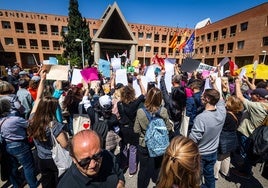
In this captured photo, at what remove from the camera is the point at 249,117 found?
2.98 meters

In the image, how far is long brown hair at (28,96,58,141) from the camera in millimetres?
2035

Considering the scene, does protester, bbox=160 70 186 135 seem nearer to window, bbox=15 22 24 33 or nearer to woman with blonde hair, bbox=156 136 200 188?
woman with blonde hair, bbox=156 136 200 188

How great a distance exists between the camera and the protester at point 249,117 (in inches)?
107

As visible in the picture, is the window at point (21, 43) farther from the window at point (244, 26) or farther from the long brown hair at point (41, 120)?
the window at point (244, 26)

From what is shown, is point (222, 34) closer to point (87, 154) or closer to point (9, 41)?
point (87, 154)

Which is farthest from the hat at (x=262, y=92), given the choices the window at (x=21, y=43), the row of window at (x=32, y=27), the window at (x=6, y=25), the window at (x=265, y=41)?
the window at (x=6, y=25)

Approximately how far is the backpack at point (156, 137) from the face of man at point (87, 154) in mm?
1306

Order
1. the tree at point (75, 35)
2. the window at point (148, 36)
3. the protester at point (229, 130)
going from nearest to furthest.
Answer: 1. the protester at point (229, 130)
2. the tree at point (75, 35)
3. the window at point (148, 36)

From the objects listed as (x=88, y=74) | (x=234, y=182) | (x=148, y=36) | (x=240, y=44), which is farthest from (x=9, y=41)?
(x=240, y=44)

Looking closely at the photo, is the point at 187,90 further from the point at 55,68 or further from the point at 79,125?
the point at 55,68

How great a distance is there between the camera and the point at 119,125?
307 centimetres

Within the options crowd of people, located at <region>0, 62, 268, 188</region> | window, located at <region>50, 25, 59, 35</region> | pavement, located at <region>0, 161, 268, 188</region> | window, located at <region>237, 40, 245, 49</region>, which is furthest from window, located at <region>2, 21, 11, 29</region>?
window, located at <region>237, 40, 245, 49</region>

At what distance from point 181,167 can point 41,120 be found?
1732 mm

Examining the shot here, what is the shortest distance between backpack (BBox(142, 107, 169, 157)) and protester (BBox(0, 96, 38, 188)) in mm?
1908
